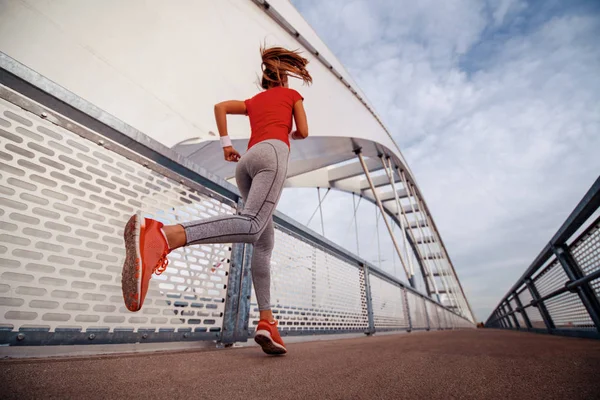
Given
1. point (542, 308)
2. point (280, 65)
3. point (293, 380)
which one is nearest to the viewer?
point (293, 380)

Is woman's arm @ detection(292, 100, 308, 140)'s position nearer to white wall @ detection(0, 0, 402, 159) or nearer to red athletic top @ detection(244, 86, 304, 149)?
red athletic top @ detection(244, 86, 304, 149)

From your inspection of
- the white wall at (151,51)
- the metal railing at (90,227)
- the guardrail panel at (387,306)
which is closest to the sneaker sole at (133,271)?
the metal railing at (90,227)

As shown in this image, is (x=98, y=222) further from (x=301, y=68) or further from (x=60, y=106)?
(x=301, y=68)

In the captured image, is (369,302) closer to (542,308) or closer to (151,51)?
(542,308)

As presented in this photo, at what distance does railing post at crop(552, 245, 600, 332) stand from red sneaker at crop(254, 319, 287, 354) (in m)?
2.92

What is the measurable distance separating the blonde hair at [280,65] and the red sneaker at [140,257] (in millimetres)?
1189

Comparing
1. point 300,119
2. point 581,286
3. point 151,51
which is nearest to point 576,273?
point 581,286

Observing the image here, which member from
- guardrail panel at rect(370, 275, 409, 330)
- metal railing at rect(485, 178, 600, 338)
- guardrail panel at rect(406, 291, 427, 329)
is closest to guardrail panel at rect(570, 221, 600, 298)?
metal railing at rect(485, 178, 600, 338)

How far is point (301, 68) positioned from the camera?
176 cm

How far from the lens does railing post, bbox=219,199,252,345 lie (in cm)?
170

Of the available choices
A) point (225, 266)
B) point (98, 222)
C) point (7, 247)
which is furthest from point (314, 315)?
point (7, 247)

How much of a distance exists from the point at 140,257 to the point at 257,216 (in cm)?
48

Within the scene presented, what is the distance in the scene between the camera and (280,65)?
169 centimetres

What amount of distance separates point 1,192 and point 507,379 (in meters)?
1.76
